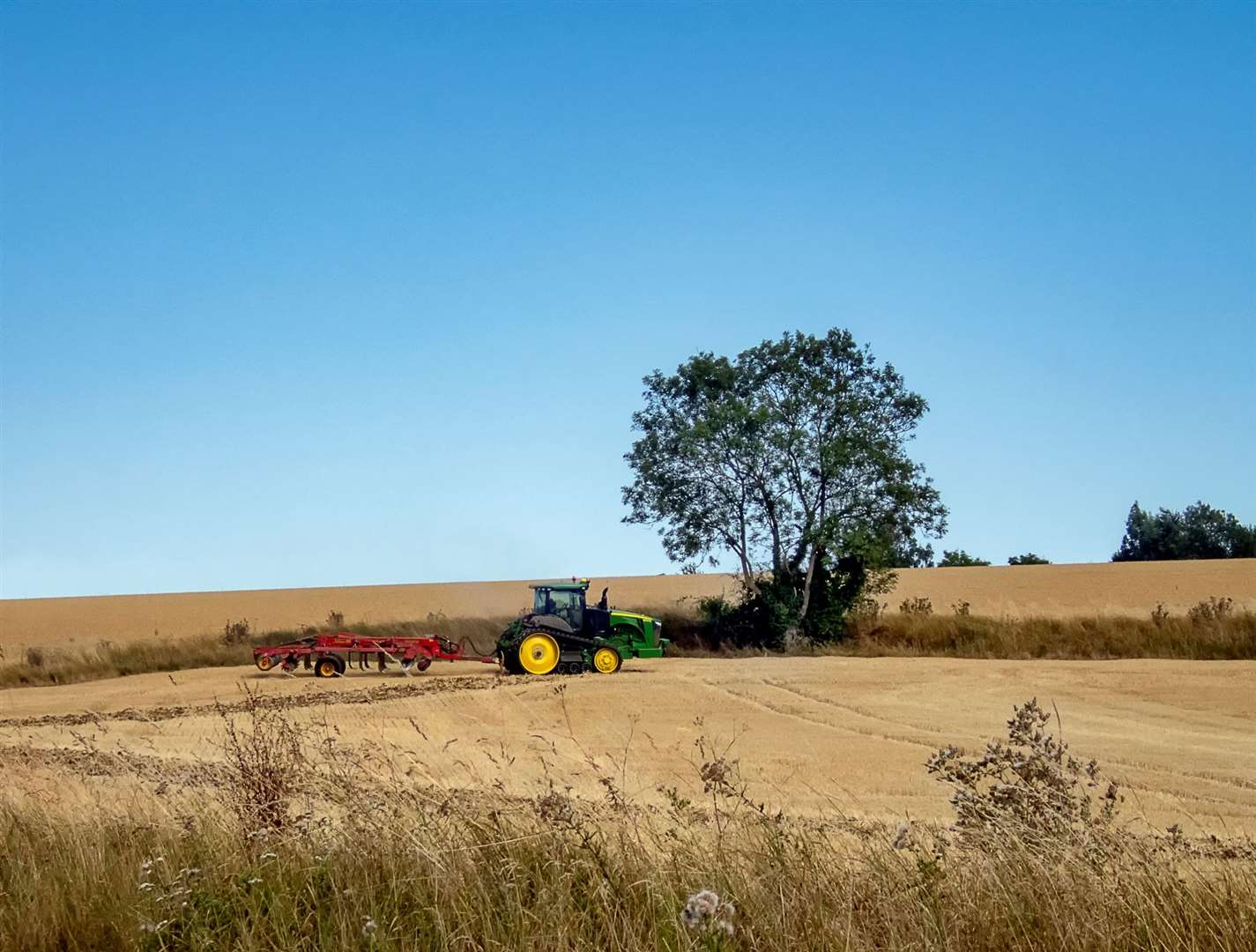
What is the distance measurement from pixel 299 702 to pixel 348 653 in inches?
386

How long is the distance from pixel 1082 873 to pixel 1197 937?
1.75 ft

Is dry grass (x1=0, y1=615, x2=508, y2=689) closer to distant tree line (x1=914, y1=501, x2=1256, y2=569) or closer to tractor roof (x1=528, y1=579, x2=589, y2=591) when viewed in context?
tractor roof (x1=528, y1=579, x2=589, y2=591)

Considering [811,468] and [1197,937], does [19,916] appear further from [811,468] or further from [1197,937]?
[811,468]

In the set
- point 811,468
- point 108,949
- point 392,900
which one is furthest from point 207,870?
point 811,468

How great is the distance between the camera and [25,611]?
72.4 meters

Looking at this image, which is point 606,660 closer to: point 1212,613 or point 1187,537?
point 1212,613

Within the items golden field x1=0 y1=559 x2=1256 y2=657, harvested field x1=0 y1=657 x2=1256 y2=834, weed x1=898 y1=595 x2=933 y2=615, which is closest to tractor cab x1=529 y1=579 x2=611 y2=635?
harvested field x1=0 y1=657 x2=1256 y2=834

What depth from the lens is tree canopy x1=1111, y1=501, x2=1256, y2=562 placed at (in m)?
81.1

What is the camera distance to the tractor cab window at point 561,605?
94.6 ft

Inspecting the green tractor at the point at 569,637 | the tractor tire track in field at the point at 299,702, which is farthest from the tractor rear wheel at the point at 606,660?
the tractor tire track in field at the point at 299,702

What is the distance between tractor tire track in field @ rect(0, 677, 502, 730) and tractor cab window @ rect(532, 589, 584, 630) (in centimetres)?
238

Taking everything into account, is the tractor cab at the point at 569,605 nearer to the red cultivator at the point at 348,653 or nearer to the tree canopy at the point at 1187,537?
the red cultivator at the point at 348,653

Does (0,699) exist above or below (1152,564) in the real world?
below

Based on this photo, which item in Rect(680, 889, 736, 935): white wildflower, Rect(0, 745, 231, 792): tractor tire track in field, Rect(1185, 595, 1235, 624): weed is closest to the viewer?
Rect(680, 889, 736, 935): white wildflower
